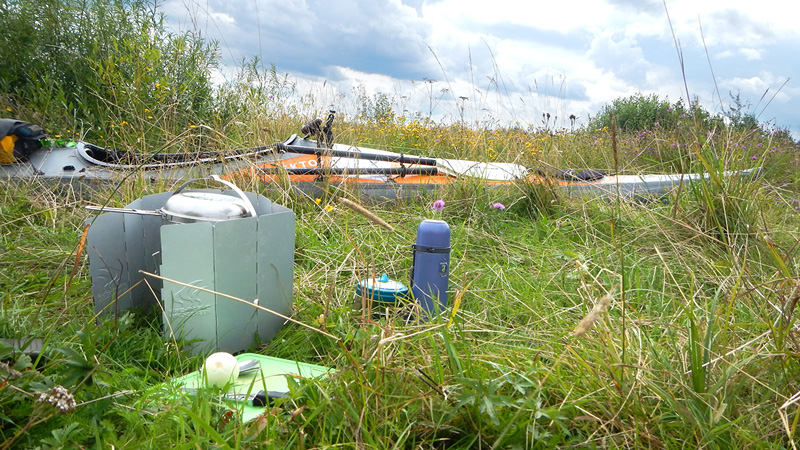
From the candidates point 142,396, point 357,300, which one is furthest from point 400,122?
point 142,396

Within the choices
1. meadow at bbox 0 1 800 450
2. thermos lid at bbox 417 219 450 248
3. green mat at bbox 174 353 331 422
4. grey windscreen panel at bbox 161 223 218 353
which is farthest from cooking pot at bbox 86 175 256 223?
thermos lid at bbox 417 219 450 248

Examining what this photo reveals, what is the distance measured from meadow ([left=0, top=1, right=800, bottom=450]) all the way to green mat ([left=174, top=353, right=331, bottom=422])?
73 mm

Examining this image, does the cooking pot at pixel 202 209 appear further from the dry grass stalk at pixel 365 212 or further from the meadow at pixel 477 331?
the dry grass stalk at pixel 365 212

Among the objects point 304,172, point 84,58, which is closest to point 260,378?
point 304,172

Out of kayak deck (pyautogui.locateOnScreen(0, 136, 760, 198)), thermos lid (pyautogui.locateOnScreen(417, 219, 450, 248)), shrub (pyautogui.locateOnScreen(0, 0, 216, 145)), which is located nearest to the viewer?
thermos lid (pyautogui.locateOnScreen(417, 219, 450, 248))

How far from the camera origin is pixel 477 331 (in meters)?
1.75

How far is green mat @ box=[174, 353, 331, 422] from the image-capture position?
1516 mm

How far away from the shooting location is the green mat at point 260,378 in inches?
59.7

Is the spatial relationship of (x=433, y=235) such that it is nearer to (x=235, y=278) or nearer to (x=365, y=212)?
(x=235, y=278)

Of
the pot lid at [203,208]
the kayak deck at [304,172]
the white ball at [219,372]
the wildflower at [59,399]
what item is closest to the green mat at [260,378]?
the white ball at [219,372]

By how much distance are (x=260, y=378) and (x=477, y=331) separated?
715 mm

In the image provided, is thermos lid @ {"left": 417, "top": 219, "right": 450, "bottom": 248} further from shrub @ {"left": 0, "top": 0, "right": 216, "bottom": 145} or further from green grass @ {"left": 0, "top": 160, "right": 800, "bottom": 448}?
shrub @ {"left": 0, "top": 0, "right": 216, "bottom": 145}

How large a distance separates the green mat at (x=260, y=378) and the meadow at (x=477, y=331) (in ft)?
0.24

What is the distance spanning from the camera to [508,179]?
4.09 meters
